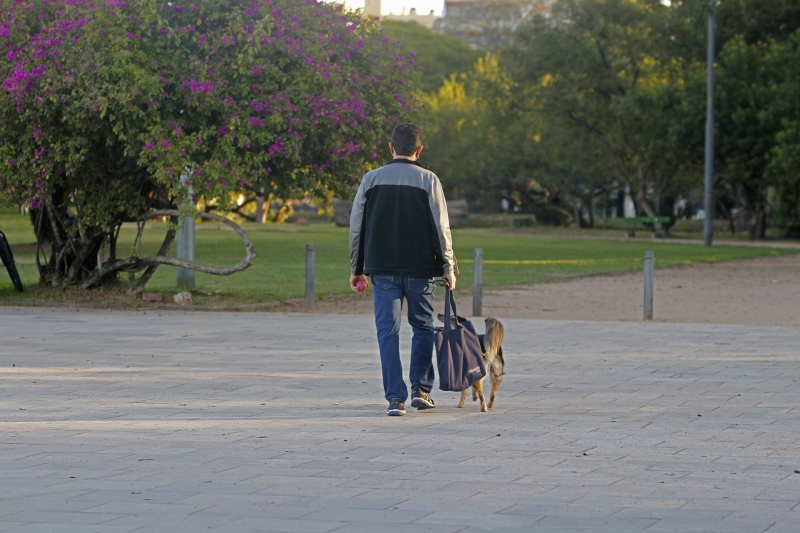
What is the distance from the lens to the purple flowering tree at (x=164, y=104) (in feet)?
45.2

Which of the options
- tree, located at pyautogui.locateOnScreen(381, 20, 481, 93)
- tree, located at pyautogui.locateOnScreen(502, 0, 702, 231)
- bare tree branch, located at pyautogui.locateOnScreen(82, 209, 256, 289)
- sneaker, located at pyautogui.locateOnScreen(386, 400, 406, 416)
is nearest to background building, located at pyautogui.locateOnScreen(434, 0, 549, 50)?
tree, located at pyautogui.locateOnScreen(381, 20, 481, 93)

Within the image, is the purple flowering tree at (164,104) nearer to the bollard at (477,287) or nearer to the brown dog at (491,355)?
the bollard at (477,287)

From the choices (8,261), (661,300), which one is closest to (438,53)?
(661,300)

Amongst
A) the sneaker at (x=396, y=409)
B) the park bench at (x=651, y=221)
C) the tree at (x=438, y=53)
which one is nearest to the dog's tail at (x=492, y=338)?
the sneaker at (x=396, y=409)

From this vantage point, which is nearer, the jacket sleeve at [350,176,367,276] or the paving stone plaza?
the paving stone plaza

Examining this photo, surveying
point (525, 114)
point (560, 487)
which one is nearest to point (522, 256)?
point (525, 114)

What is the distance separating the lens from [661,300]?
18.5m

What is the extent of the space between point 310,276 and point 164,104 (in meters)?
3.04

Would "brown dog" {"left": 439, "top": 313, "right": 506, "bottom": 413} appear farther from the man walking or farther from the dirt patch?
the dirt patch

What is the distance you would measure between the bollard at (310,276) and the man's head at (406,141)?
770 cm

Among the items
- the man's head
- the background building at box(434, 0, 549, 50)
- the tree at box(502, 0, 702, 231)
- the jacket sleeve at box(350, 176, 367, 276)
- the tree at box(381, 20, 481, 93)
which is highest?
the background building at box(434, 0, 549, 50)

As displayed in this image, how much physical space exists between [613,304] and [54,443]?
12.2 metres

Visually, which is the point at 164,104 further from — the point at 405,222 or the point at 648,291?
the point at 405,222

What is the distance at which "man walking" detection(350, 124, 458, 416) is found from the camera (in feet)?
24.7
